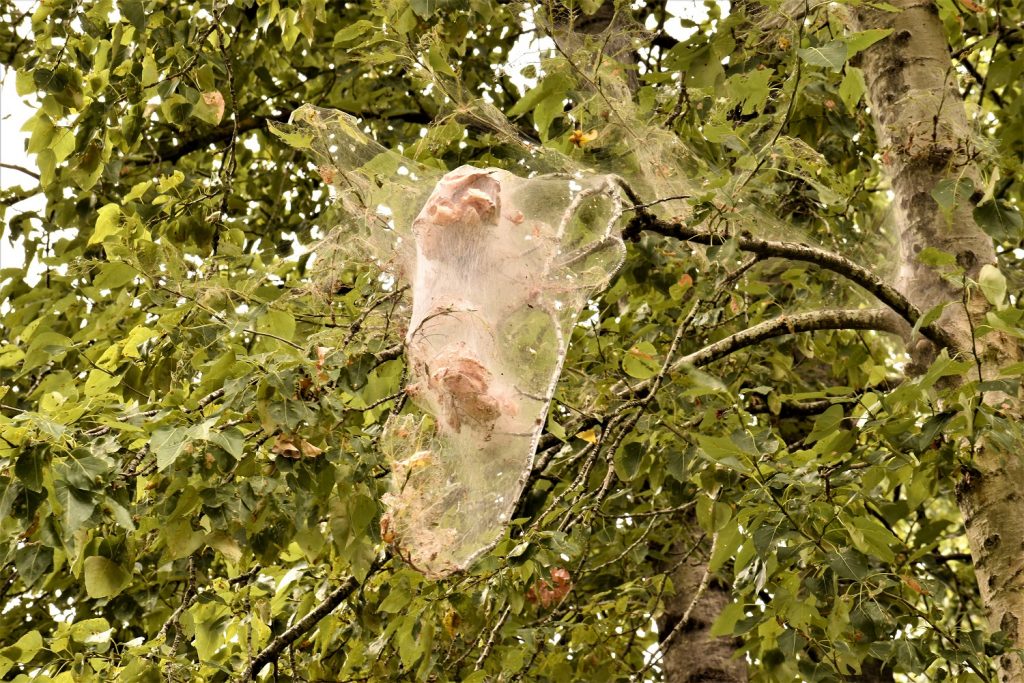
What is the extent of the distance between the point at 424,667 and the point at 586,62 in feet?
6.14

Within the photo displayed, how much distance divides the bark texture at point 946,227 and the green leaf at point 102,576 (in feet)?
7.74

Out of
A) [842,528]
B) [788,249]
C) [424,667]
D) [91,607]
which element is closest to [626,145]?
[788,249]

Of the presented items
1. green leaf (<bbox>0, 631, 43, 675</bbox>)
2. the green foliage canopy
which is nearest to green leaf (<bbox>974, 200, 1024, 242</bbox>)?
the green foliage canopy

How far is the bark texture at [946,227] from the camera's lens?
285cm

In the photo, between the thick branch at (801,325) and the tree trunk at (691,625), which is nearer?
the thick branch at (801,325)

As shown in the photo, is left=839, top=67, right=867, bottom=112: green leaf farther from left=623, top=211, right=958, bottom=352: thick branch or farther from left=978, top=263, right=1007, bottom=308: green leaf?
left=978, top=263, right=1007, bottom=308: green leaf

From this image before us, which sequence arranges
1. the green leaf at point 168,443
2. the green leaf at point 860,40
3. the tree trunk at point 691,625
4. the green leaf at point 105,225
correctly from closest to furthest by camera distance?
the green leaf at point 168,443, the green leaf at point 860,40, the green leaf at point 105,225, the tree trunk at point 691,625

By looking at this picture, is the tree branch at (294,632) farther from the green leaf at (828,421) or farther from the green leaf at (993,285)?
the green leaf at (993,285)

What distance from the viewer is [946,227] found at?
10.6ft

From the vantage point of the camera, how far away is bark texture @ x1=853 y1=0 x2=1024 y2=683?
2846 millimetres

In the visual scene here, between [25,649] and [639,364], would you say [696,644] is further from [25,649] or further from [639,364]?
[25,649]

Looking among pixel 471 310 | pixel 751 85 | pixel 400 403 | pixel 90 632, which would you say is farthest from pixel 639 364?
pixel 90 632

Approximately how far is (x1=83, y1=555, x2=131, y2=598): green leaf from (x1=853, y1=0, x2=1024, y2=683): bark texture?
236 centimetres

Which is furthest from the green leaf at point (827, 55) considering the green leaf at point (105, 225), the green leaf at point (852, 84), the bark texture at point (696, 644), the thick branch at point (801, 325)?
the bark texture at point (696, 644)
